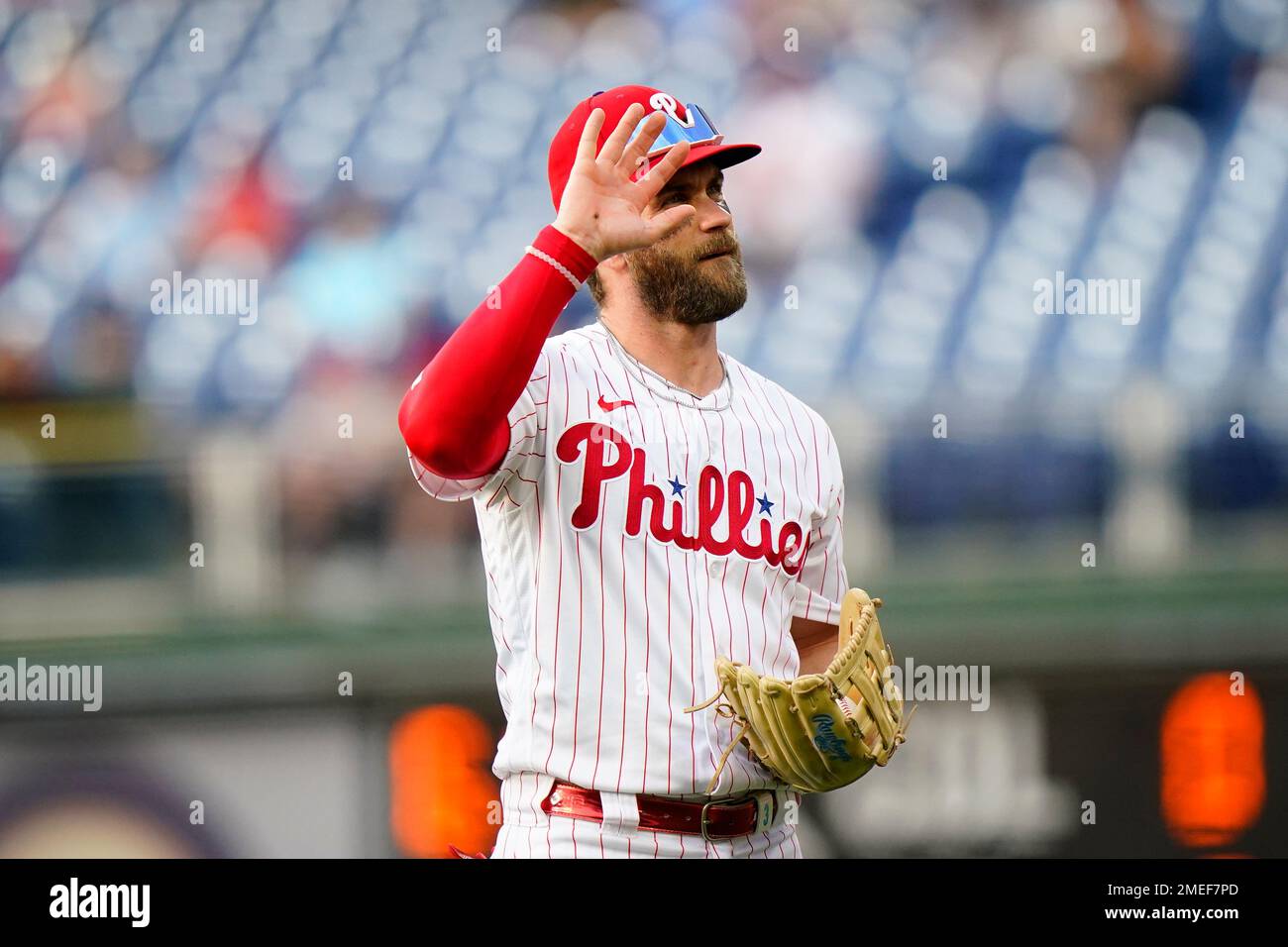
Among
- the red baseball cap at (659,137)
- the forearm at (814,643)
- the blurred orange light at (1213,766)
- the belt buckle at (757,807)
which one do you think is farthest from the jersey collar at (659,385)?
the blurred orange light at (1213,766)

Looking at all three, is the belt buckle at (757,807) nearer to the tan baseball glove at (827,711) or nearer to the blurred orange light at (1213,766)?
the tan baseball glove at (827,711)

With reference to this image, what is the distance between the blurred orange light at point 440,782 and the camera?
2908 millimetres

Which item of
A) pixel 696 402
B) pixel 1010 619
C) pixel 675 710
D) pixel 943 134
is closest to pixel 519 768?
pixel 675 710

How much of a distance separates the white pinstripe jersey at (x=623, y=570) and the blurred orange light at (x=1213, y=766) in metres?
1.62

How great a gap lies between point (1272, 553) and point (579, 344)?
217 centimetres

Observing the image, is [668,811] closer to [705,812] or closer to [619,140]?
[705,812]

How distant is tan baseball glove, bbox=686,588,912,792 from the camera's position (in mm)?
1525

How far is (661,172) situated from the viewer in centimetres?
152

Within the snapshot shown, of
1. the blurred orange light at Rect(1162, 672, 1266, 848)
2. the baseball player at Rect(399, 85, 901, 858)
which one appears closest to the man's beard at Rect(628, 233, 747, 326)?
the baseball player at Rect(399, 85, 901, 858)

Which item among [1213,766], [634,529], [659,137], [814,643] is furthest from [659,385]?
[1213,766]

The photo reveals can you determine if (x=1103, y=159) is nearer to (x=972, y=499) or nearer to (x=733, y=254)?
(x=972, y=499)

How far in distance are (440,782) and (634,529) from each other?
1.56m

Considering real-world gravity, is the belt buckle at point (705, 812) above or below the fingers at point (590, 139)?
below

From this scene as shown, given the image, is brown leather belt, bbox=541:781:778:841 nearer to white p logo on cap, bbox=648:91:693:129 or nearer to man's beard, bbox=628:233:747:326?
man's beard, bbox=628:233:747:326
